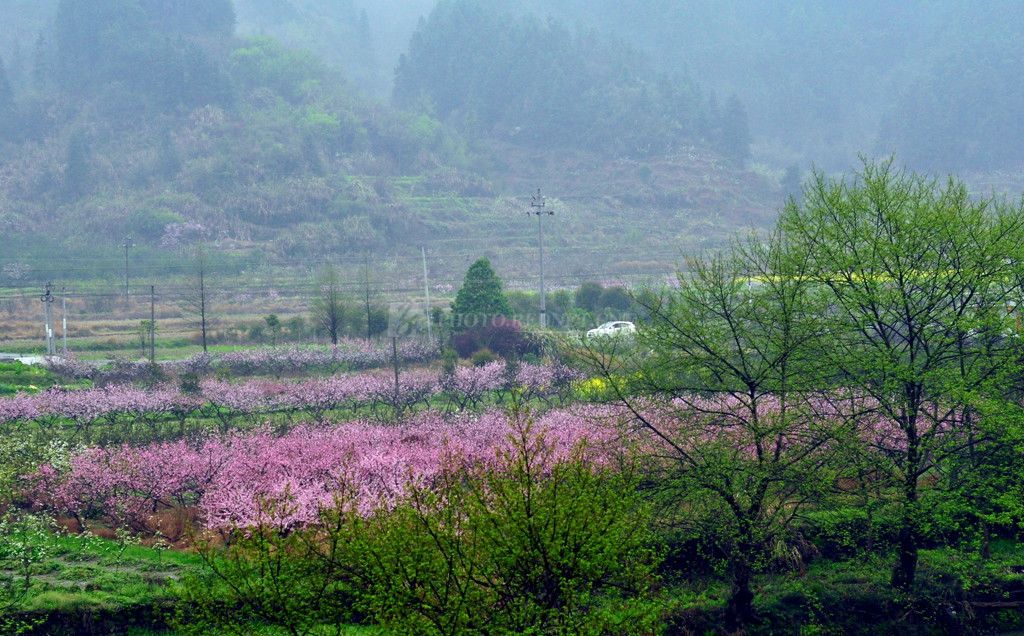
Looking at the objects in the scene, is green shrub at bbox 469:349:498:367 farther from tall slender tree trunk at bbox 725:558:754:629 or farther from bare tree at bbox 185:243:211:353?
tall slender tree trunk at bbox 725:558:754:629

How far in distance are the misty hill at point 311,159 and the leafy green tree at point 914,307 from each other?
209ft

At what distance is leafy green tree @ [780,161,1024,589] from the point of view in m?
17.1

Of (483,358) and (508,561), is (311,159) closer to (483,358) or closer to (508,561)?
(483,358)

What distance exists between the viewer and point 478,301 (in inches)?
1693

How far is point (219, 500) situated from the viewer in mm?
19047

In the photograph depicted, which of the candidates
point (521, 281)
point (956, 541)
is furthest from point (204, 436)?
point (521, 281)

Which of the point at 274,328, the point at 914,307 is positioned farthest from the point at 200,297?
the point at 914,307

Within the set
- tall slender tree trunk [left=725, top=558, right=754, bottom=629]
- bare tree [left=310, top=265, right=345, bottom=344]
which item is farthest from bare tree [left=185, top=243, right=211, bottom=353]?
tall slender tree trunk [left=725, top=558, right=754, bottom=629]

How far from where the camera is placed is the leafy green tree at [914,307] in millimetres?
17062

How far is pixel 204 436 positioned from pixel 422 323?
83.4 ft

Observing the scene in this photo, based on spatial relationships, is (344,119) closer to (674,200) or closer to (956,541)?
(674,200)

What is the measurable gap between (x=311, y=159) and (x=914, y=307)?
10237cm

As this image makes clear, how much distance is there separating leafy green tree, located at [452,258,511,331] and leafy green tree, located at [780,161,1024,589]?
81.8 feet

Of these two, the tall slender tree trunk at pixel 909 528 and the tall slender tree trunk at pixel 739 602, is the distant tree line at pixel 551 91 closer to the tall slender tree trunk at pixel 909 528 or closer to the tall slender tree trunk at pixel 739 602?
the tall slender tree trunk at pixel 909 528
